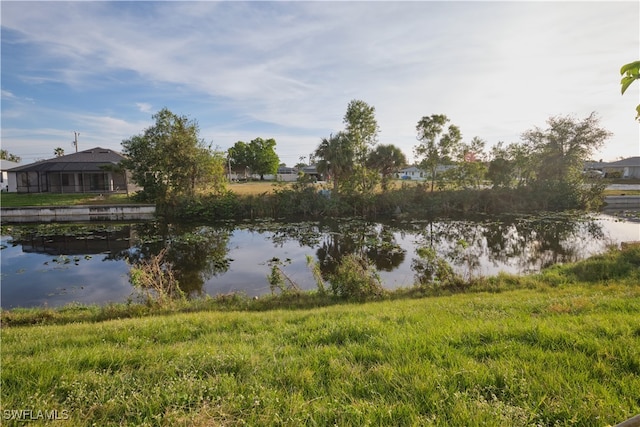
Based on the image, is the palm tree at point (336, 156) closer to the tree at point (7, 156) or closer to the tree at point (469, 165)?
the tree at point (469, 165)

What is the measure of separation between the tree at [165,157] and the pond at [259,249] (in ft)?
17.1

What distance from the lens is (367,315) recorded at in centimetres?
516

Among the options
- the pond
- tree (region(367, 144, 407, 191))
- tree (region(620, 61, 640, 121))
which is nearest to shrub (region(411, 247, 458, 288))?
the pond

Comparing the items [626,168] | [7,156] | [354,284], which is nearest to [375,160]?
[354,284]

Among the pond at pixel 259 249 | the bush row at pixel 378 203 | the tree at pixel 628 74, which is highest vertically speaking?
the tree at pixel 628 74

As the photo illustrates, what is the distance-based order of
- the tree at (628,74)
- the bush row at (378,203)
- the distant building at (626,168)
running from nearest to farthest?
the tree at (628,74) < the bush row at (378,203) < the distant building at (626,168)

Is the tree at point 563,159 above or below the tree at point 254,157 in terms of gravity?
below

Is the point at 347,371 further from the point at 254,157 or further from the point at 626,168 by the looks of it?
the point at 626,168

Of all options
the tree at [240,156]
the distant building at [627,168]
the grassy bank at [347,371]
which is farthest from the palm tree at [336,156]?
the distant building at [627,168]

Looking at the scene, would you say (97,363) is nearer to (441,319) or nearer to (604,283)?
(441,319)

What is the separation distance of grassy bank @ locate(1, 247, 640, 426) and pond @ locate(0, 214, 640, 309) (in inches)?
198

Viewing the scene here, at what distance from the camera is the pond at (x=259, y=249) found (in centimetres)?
1005

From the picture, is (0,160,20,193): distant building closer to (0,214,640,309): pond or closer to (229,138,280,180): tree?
(0,214,640,309): pond

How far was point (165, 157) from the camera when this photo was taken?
980 inches
